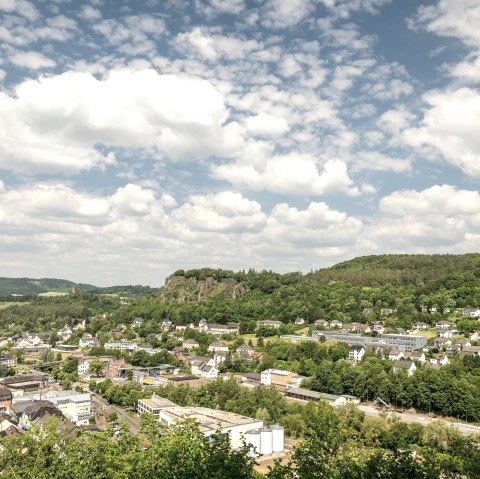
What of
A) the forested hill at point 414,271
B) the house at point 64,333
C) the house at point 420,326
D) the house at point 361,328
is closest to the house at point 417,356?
the house at point 361,328

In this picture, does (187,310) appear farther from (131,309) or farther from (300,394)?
(300,394)

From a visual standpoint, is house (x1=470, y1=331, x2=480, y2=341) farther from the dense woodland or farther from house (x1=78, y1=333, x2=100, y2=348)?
house (x1=78, y1=333, x2=100, y2=348)

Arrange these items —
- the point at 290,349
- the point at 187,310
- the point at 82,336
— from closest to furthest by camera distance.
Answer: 1. the point at 290,349
2. the point at 82,336
3. the point at 187,310

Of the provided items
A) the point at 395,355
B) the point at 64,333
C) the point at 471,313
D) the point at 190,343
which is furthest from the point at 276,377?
the point at 64,333

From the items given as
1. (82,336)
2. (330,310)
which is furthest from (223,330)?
(82,336)

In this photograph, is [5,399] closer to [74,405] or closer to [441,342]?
[74,405]

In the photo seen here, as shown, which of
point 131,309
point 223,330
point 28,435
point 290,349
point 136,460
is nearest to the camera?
point 136,460

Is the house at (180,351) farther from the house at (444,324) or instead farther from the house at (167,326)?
the house at (444,324)
